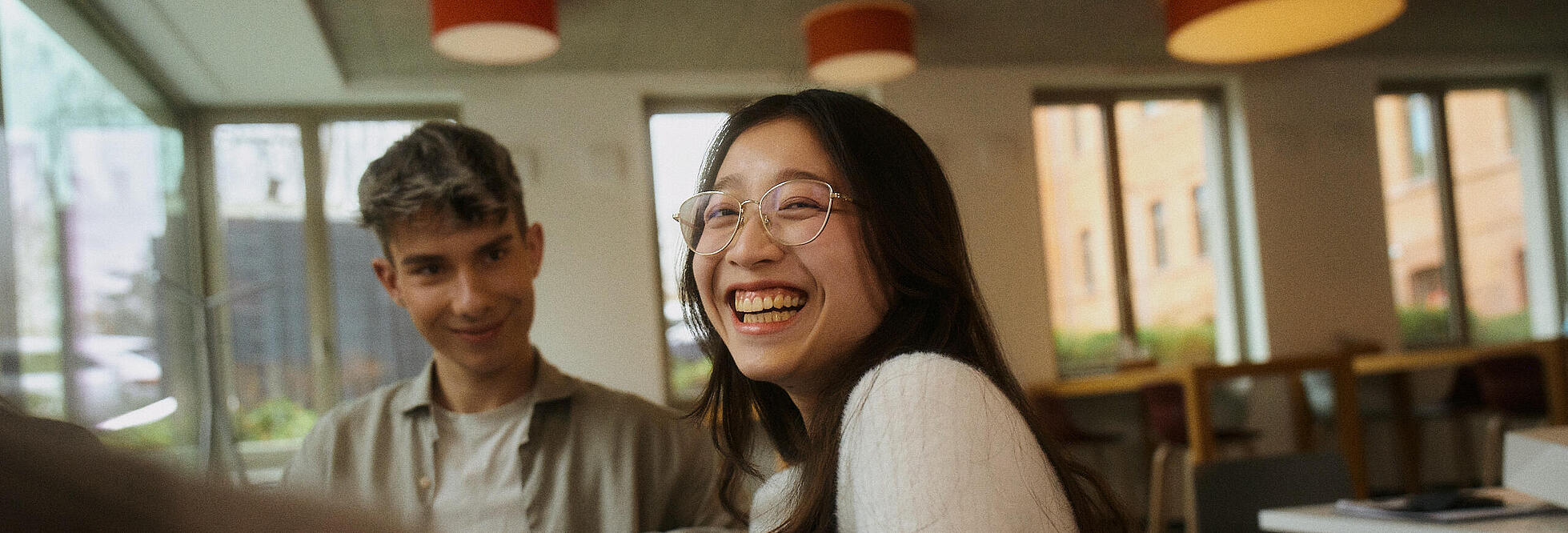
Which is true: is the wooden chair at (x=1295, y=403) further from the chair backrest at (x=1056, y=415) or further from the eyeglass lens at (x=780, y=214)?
the eyeglass lens at (x=780, y=214)

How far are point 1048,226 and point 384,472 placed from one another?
20.7 feet

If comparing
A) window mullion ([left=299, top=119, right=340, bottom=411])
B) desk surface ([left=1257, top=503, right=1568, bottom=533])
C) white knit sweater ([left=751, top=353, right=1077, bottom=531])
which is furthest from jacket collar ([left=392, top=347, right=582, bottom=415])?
desk surface ([left=1257, top=503, right=1568, bottom=533])

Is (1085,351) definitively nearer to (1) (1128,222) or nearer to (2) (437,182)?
(1) (1128,222)

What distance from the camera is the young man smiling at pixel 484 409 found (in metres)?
1.27

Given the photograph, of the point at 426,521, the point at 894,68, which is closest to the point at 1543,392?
the point at 894,68

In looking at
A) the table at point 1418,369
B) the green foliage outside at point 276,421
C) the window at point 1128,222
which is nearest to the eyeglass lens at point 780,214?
the green foliage outside at point 276,421

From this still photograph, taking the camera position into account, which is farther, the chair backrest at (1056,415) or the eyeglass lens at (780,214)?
the chair backrest at (1056,415)

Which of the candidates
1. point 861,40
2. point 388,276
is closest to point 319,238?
point 388,276

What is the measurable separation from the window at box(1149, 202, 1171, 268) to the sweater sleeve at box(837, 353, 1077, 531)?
6913 mm

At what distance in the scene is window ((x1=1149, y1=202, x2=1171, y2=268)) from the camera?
735 cm

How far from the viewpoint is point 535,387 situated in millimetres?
1381

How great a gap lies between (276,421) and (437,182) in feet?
2.18

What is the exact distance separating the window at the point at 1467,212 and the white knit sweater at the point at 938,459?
7.93 meters

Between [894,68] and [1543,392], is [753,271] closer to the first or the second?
[894,68]
